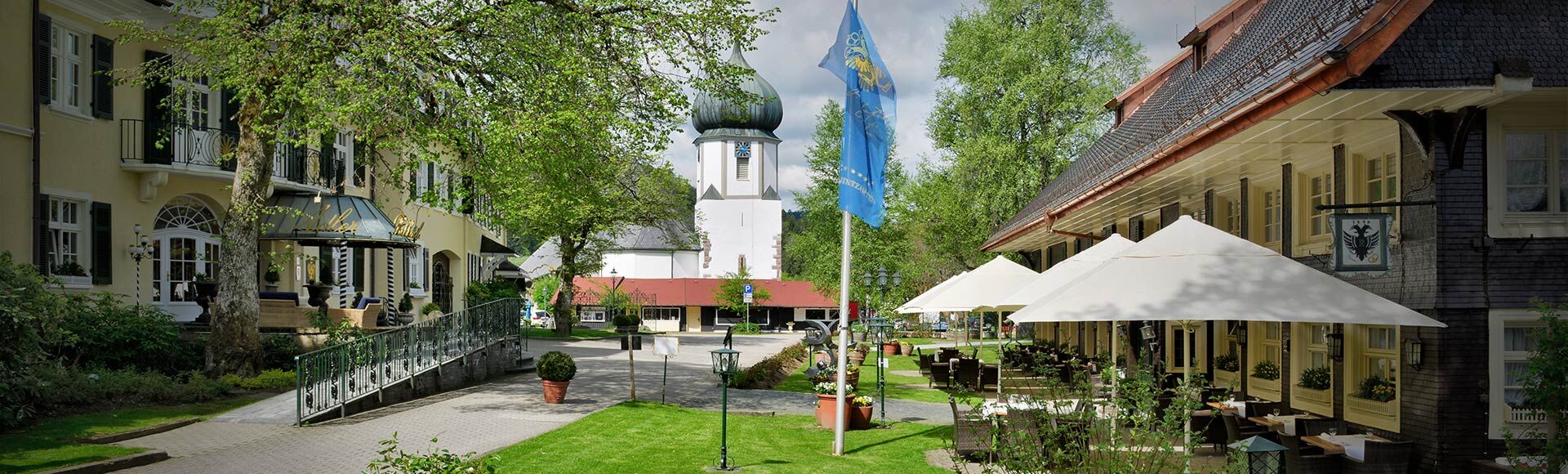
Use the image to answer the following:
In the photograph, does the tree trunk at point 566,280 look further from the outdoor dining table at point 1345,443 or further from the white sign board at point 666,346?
the outdoor dining table at point 1345,443

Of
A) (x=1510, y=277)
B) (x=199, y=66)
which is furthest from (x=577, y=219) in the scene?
(x=1510, y=277)

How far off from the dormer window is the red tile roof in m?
10.7

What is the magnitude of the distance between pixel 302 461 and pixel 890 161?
54.9m

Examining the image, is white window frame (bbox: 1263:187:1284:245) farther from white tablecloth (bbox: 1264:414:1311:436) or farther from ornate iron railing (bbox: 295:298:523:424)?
ornate iron railing (bbox: 295:298:523:424)

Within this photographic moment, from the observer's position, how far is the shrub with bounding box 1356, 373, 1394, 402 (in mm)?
11055

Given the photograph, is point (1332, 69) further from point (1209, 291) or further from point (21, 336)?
point (21, 336)

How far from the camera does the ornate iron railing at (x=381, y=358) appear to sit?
53.6 feet

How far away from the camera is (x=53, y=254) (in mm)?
19438

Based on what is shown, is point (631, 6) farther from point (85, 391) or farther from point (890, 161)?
point (890, 161)

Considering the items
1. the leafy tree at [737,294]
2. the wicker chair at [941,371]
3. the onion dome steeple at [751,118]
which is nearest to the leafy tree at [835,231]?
the leafy tree at [737,294]

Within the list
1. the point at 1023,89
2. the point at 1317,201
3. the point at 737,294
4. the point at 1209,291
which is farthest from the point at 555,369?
the point at 737,294

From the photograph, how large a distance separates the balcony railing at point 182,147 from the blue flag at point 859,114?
10.7 meters

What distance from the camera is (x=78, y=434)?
13570mm

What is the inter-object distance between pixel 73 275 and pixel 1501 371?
2051 centimetres
